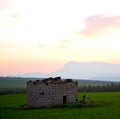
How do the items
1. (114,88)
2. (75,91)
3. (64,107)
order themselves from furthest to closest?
(114,88), (75,91), (64,107)

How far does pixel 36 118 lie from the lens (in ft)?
127

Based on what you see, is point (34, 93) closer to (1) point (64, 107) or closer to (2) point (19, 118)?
(1) point (64, 107)

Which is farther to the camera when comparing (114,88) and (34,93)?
(114,88)

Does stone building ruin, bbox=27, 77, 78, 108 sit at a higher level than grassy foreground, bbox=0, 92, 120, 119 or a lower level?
higher

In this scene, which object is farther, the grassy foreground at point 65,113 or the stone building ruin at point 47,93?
the stone building ruin at point 47,93

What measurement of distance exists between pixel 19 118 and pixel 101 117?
27.2 feet

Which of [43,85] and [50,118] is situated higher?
[43,85]

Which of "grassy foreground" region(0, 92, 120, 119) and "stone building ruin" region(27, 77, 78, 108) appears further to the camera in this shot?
"stone building ruin" region(27, 77, 78, 108)

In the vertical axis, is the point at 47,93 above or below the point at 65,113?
above

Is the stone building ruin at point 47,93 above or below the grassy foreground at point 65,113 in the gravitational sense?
above

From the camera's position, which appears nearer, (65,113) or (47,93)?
(65,113)

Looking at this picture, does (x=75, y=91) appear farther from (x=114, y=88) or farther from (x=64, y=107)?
(x=114, y=88)

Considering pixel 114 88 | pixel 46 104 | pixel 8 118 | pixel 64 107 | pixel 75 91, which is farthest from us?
pixel 114 88

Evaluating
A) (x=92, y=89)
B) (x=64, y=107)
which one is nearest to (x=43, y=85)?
(x=64, y=107)
